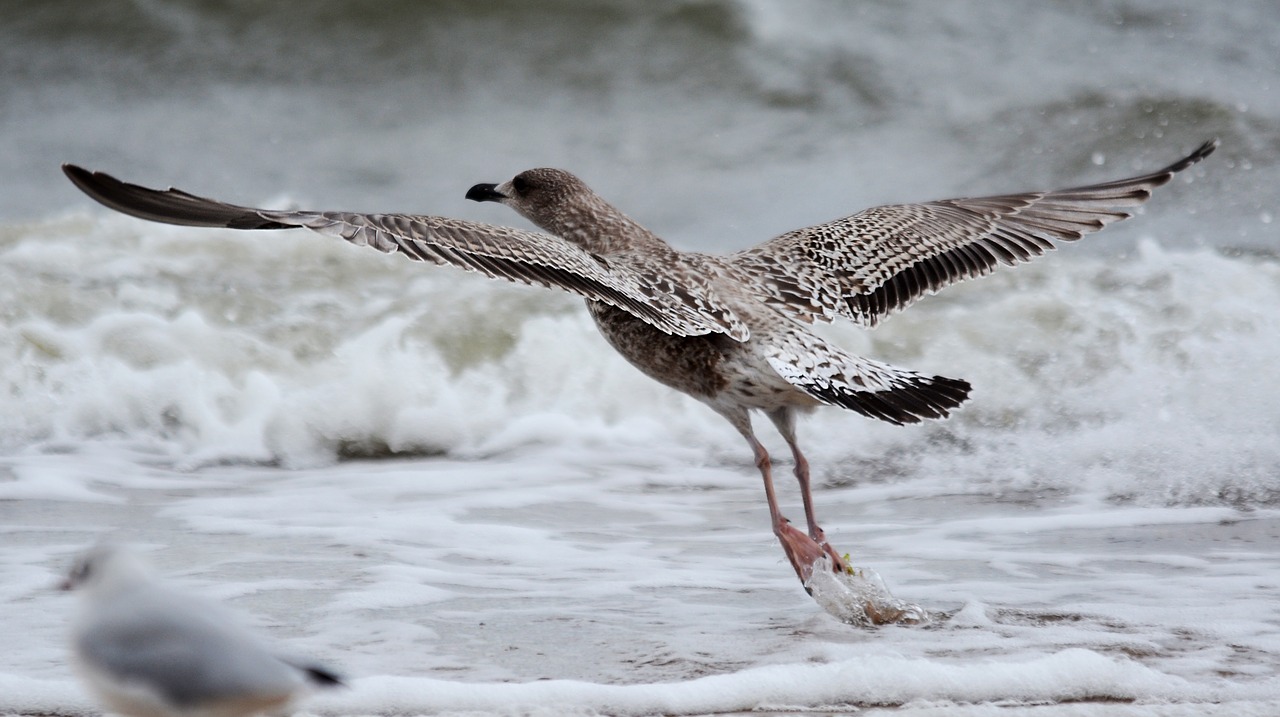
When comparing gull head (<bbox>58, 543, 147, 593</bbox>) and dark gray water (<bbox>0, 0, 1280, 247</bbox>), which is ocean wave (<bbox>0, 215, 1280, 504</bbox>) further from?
gull head (<bbox>58, 543, 147, 593</bbox>)

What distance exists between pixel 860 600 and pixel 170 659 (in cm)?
220

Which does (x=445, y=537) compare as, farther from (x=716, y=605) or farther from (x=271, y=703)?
(x=271, y=703)

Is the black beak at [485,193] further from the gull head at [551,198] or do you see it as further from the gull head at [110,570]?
the gull head at [110,570]

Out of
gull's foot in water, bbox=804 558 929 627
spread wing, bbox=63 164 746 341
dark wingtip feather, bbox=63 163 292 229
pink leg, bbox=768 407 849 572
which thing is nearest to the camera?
dark wingtip feather, bbox=63 163 292 229

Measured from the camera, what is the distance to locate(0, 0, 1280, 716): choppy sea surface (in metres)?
3.62

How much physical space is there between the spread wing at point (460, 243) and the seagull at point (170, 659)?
1.40 metres

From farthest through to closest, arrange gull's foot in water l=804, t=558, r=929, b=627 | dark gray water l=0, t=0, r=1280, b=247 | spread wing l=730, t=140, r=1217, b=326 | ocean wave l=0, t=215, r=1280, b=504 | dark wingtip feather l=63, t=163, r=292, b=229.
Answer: dark gray water l=0, t=0, r=1280, b=247 → ocean wave l=0, t=215, r=1280, b=504 → spread wing l=730, t=140, r=1217, b=326 → gull's foot in water l=804, t=558, r=929, b=627 → dark wingtip feather l=63, t=163, r=292, b=229

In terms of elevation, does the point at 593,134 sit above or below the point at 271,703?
above

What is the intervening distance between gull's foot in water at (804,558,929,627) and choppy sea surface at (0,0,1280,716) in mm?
57

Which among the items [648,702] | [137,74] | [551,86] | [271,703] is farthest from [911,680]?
[137,74]

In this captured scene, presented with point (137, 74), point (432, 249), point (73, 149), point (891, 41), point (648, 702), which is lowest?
point (648, 702)

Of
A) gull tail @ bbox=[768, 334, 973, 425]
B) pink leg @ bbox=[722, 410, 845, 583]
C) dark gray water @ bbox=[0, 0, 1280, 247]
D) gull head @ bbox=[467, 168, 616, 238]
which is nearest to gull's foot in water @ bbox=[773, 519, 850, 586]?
pink leg @ bbox=[722, 410, 845, 583]

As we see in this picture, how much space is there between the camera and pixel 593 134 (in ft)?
36.0

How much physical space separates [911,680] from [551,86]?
28.3 ft
